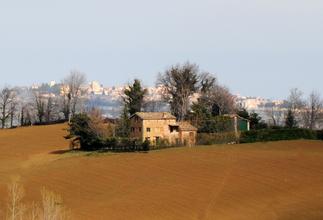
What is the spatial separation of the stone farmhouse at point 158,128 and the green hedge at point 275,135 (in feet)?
24.7

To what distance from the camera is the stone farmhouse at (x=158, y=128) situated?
79.4m

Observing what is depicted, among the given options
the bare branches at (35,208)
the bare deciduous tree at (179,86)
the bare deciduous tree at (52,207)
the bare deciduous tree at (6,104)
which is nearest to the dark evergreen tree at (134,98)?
the bare deciduous tree at (179,86)

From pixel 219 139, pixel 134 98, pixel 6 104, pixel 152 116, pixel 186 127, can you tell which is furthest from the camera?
pixel 6 104

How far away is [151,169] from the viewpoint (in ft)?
190

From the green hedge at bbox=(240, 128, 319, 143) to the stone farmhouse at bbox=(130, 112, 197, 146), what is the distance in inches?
296

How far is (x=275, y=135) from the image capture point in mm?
73250

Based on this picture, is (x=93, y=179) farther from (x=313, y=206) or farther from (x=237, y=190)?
(x=313, y=206)

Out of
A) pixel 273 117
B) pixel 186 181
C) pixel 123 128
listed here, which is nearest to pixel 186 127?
pixel 123 128

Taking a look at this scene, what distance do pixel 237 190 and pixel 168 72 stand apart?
63.2 m

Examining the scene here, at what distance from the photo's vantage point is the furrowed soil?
4259 cm

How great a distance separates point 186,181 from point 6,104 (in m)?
86.0

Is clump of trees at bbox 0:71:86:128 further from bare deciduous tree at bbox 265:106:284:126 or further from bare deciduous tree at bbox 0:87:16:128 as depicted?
bare deciduous tree at bbox 265:106:284:126

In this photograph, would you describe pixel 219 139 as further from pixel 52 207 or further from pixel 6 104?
pixel 6 104

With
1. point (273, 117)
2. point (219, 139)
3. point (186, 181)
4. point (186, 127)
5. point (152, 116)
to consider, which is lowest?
point (186, 181)
